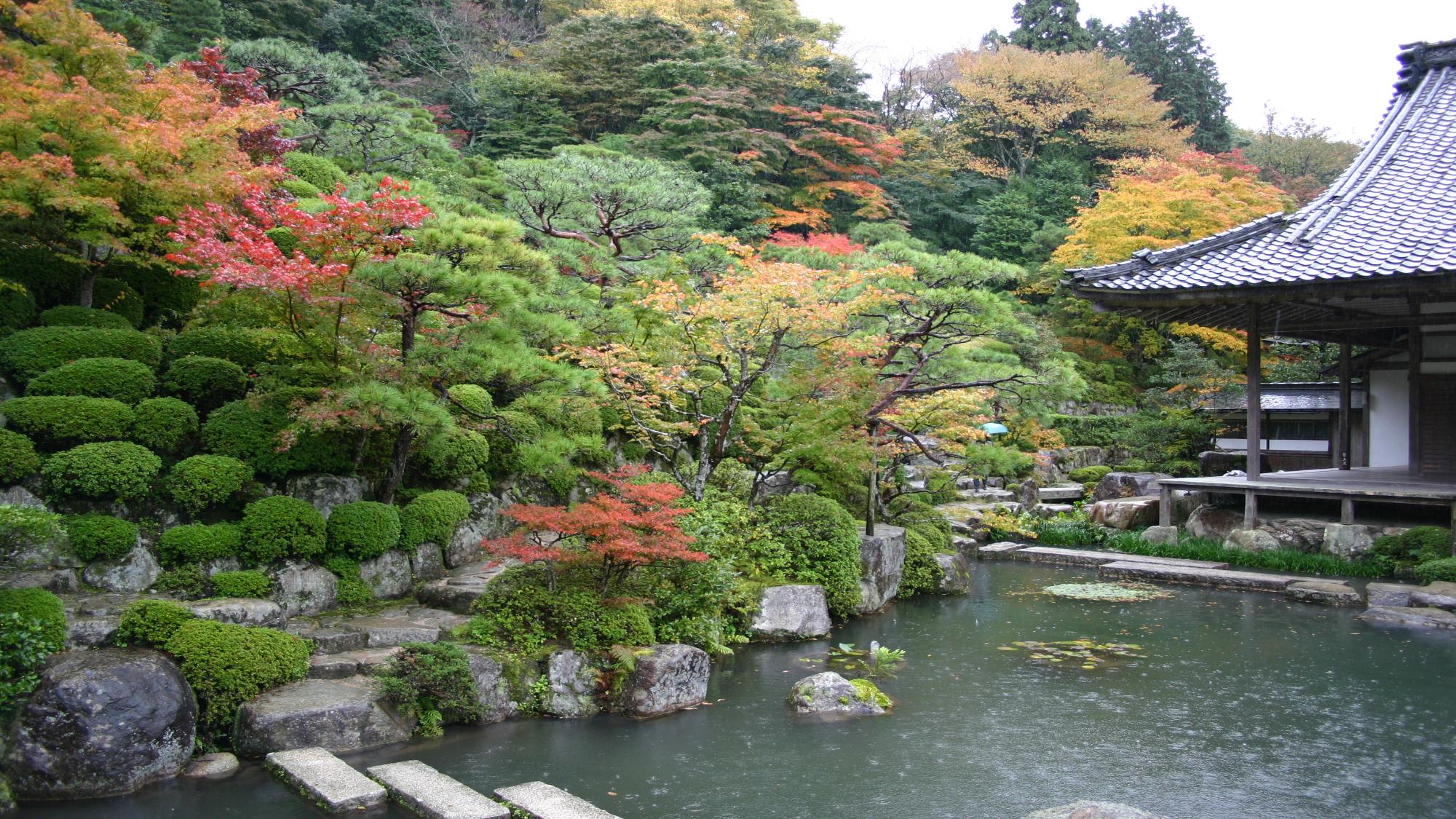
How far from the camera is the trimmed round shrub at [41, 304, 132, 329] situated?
29.9 feet

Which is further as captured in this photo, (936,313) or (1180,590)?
(1180,590)

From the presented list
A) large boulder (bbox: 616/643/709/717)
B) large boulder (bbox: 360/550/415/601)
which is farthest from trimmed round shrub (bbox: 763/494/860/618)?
large boulder (bbox: 360/550/415/601)

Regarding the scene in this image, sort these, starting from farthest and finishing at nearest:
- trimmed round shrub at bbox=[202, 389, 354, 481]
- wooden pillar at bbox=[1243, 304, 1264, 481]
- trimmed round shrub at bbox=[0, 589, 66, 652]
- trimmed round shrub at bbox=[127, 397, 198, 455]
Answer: wooden pillar at bbox=[1243, 304, 1264, 481] < trimmed round shrub at bbox=[202, 389, 354, 481] < trimmed round shrub at bbox=[127, 397, 198, 455] < trimmed round shrub at bbox=[0, 589, 66, 652]

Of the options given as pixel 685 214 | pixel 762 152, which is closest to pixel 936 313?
pixel 685 214

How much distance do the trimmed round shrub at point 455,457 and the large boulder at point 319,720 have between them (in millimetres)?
3666

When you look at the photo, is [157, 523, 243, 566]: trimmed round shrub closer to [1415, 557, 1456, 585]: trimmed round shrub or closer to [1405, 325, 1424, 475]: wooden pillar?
[1415, 557, 1456, 585]: trimmed round shrub

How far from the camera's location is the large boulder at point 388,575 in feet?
29.0

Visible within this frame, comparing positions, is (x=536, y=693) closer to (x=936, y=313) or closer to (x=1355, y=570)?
(x=936, y=313)

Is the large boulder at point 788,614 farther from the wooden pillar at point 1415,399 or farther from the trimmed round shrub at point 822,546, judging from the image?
the wooden pillar at point 1415,399

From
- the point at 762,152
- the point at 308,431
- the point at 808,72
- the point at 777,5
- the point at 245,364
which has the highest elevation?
the point at 777,5

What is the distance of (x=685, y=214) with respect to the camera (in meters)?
14.7

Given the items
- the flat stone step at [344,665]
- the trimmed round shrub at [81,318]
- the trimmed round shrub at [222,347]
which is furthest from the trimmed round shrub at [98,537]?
the trimmed round shrub at [81,318]

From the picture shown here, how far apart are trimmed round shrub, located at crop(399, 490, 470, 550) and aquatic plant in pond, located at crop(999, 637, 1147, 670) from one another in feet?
19.2

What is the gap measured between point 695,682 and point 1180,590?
8.11 meters
